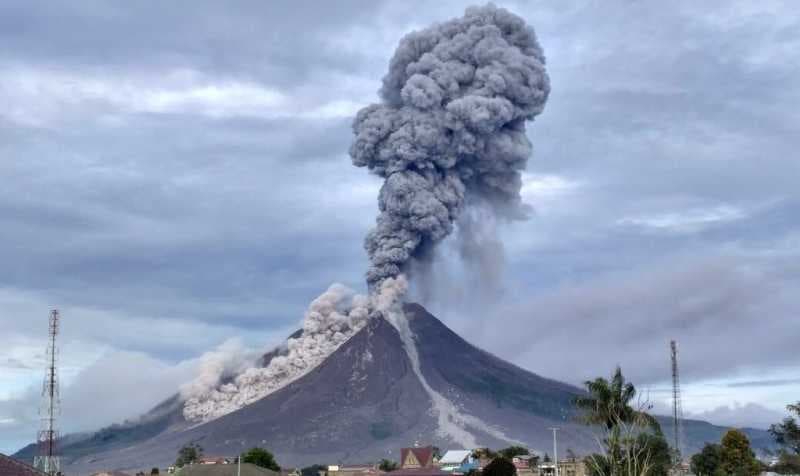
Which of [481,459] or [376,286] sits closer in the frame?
[481,459]

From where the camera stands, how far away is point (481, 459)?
134500 millimetres

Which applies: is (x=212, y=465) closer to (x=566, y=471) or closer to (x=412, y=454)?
(x=412, y=454)

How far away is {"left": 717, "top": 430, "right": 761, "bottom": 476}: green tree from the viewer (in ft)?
344

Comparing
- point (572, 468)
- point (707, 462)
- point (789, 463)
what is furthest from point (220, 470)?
point (789, 463)

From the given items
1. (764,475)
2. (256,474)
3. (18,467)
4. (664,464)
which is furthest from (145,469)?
(18,467)

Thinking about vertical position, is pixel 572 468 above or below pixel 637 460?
above

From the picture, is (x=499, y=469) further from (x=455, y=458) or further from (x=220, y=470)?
(x=455, y=458)

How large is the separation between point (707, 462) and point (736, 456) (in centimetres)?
1578

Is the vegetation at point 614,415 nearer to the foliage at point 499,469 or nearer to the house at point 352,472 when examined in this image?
the foliage at point 499,469

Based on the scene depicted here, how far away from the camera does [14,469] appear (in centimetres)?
3931

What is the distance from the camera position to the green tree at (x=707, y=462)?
4798 inches

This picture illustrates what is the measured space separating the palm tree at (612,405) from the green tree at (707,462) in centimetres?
5806

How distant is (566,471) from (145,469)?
3833 inches

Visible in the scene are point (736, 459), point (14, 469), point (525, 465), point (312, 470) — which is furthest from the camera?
point (312, 470)
